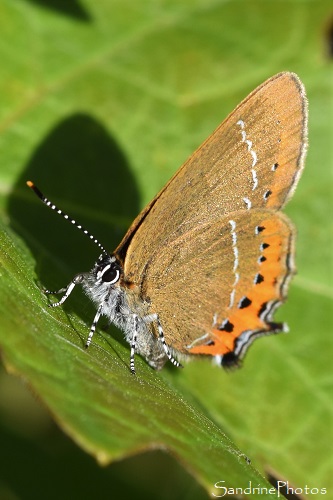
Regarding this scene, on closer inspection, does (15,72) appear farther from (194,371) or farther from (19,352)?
(19,352)

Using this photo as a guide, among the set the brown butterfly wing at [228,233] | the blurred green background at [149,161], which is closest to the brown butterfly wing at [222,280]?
the brown butterfly wing at [228,233]

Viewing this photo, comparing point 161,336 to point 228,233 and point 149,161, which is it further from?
point 149,161

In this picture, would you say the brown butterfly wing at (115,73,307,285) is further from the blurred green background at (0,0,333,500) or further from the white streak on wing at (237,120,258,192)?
the blurred green background at (0,0,333,500)

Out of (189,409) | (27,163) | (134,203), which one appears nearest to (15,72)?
(27,163)

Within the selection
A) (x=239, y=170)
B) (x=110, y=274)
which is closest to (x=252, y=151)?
(x=239, y=170)

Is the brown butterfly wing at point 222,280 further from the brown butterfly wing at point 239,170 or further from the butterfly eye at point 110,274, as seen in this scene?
the butterfly eye at point 110,274
